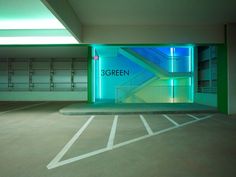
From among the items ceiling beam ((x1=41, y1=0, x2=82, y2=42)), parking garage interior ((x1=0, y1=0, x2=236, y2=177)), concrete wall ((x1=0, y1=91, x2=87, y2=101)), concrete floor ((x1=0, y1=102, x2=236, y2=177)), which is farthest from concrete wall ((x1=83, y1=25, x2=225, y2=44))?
concrete wall ((x1=0, y1=91, x2=87, y2=101))

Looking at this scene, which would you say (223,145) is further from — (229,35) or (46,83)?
(46,83)

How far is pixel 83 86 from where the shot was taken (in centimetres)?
2014

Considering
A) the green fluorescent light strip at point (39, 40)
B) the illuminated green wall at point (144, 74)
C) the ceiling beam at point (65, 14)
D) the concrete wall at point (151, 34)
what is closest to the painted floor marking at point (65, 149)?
the ceiling beam at point (65, 14)

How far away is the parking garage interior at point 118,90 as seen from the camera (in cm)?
391

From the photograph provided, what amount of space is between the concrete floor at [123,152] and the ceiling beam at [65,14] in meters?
3.18

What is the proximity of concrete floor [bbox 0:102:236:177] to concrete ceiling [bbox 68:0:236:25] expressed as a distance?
160 inches

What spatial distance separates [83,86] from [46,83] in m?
3.33

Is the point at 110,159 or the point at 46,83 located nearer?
the point at 110,159

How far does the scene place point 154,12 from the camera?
8.41m

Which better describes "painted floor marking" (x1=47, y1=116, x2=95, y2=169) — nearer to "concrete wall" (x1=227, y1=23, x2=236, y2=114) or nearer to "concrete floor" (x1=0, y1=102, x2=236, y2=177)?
"concrete floor" (x1=0, y1=102, x2=236, y2=177)

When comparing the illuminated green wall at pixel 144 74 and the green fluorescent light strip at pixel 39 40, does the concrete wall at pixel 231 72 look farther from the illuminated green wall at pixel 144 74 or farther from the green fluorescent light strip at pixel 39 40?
the green fluorescent light strip at pixel 39 40

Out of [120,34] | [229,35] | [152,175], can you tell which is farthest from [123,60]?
[152,175]

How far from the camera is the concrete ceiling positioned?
295 inches

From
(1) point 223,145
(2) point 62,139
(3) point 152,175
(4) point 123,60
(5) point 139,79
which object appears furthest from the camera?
(4) point 123,60
